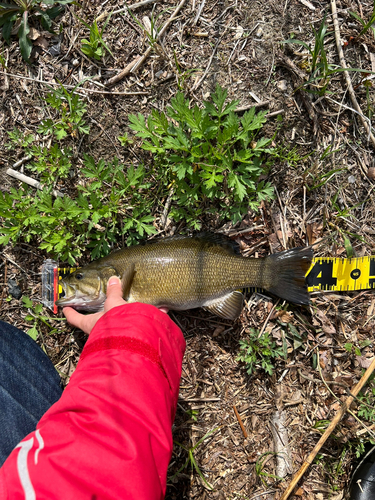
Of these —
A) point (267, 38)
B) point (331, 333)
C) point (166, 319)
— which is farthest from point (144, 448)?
point (267, 38)

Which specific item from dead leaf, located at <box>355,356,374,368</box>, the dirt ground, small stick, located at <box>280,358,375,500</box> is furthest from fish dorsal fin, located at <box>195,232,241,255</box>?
small stick, located at <box>280,358,375,500</box>

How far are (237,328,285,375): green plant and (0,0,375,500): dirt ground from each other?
0.33ft

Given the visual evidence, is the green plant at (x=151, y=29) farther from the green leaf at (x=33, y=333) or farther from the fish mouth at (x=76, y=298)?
the green leaf at (x=33, y=333)

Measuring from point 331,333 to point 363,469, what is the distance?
1.54m

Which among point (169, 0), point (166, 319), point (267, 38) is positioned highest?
point (169, 0)

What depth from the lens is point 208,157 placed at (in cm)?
337

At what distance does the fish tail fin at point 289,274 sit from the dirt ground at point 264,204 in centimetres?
24

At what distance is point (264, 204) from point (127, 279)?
5.86ft

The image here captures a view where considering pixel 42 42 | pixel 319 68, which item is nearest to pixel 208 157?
pixel 319 68

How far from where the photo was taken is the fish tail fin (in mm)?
3604

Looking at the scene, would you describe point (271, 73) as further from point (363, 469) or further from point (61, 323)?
point (363, 469)

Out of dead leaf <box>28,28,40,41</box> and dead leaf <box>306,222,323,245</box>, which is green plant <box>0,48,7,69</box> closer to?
dead leaf <box>28,28,40,41</box>

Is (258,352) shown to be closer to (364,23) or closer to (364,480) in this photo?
(364,480)

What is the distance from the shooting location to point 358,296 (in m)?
3.85
